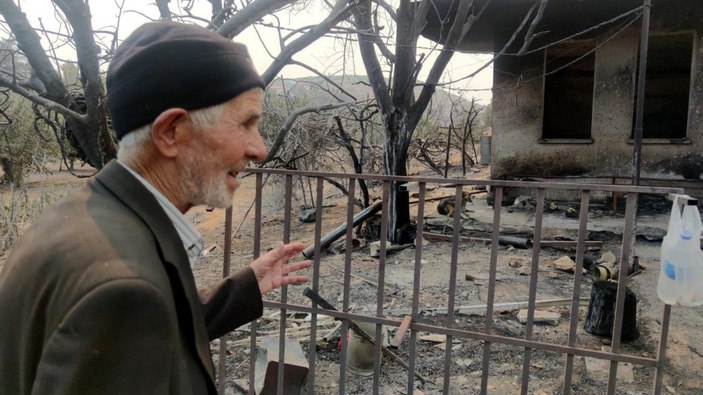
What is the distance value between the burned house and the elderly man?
8.25 m

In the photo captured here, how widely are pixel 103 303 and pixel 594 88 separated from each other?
34.5 feet

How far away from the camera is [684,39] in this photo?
32.2 ft

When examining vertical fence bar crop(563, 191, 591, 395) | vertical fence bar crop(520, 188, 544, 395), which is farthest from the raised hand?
vertical fence bar crop(563, 191, 591, 395)

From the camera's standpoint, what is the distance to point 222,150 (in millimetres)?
1113

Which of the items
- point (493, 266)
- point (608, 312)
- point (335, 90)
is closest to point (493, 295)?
point (493, 266)

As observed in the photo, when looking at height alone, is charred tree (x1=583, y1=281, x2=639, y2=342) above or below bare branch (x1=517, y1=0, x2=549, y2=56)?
below

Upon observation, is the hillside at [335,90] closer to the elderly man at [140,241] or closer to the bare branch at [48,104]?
the bare branch at [48,104]

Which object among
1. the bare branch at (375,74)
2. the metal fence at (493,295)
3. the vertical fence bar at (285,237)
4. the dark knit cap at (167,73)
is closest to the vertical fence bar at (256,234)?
the metal fence at (493,295)

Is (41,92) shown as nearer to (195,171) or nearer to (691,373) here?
(195,171)

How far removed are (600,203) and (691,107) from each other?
247 cm

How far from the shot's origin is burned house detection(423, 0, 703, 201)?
8984 millimetres

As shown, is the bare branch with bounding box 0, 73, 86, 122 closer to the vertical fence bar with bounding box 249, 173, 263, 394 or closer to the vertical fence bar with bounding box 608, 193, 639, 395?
the vertical fence bar with bounding box 249, 173, 263, 394

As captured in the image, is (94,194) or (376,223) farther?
(376,223)

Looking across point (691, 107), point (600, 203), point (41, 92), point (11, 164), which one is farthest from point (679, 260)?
point (11, 164)
